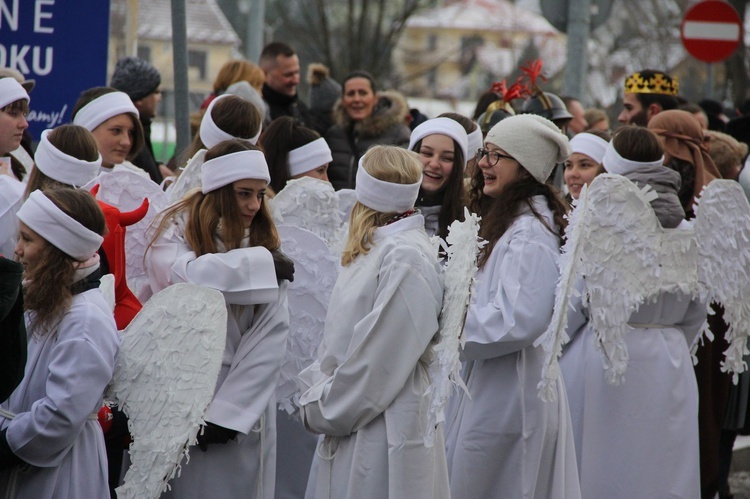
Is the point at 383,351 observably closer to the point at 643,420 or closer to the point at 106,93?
the point at 643,420

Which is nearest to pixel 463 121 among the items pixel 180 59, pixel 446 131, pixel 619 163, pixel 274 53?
pixel 446 131

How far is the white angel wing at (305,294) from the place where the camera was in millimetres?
5520

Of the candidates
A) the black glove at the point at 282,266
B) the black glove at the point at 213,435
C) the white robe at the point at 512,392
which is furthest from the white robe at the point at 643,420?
the black glove at the point at 213,435

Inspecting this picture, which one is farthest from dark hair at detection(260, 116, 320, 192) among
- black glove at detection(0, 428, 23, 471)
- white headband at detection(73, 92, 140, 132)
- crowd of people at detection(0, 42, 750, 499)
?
black glove at detection(0, 428, 23, 471)

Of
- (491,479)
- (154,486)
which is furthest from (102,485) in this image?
(491,479)

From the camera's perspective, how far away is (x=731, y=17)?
12672 mm

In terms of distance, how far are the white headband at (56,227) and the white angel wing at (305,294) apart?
4.96ft

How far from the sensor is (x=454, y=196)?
5.96 meters

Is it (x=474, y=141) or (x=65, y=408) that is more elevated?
(x=474, y=141)

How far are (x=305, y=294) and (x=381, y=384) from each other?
128cm

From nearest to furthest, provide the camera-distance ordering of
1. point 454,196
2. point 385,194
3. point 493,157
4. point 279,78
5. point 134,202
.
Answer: point 385,194
point 493,157
point 134,202
point 454,196
point 279,78

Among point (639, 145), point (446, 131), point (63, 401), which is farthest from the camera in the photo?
point (639, 145)

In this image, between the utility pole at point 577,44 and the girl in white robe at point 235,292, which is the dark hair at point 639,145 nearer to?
the girl in white robe at point 235,292

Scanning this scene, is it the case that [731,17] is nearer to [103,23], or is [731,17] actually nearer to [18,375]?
[103,23]
